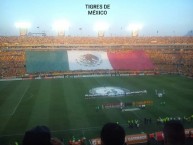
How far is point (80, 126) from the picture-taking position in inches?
827

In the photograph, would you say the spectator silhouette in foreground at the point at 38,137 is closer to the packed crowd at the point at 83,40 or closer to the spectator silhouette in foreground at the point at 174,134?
the spectator silhouette in foreground at the point at 174,134

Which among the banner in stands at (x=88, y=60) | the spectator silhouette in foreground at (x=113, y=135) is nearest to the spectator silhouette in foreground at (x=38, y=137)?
the spectator silhouette in foreground at (x=113, y=135)

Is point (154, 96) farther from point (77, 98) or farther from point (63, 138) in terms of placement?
point (63, 138)

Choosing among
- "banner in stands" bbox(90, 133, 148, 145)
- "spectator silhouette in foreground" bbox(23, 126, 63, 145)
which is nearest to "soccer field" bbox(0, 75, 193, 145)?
"banner in stands" bbox(90, 133, 148, 145)

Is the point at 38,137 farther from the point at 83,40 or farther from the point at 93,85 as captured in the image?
the point at 83,40

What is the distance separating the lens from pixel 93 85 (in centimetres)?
3769

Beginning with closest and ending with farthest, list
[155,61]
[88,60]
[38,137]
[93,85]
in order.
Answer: [38,137] < [93,85] < [88,60] < [155,61]

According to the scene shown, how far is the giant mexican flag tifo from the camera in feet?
168

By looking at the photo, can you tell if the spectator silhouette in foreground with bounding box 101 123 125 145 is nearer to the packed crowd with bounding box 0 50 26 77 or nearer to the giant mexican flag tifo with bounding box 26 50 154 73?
the packed crowd with bounding box 0 50 26 77

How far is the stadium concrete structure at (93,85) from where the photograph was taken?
21.7 meters

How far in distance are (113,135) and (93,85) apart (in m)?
33.4

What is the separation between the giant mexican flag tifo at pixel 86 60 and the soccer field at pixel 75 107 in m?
11.3

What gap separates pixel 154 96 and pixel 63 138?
15.5 metres

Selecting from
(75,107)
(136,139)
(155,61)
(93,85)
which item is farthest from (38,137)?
(155,61)
